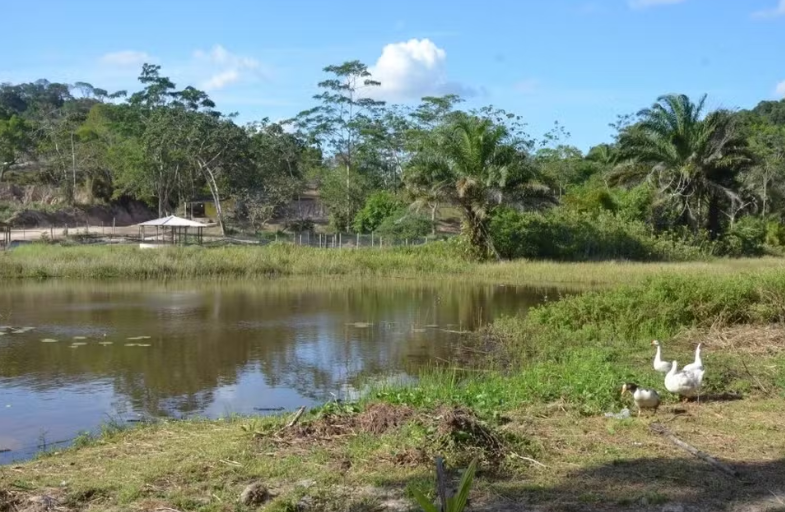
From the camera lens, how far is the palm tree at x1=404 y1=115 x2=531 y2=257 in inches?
1236

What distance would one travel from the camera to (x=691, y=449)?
645cm

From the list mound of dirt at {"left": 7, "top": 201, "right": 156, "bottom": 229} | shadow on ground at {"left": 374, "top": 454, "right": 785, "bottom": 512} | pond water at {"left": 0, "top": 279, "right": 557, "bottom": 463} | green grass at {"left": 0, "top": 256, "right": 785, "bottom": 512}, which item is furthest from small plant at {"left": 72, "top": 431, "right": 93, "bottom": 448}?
mound of dirt at {"left": 7, "top": 201, "right": 156, "bottom": 229}

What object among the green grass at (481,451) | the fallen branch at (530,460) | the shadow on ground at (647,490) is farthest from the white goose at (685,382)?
the fallen branch at (530,460)

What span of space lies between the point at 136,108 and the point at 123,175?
28.2 ft

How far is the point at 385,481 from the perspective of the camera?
19.0 ft

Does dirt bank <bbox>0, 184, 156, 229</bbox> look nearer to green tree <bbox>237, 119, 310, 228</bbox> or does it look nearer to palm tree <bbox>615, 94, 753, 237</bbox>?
green tree <bbox>237, 119, 310, 228</bbox>

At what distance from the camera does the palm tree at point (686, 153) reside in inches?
1379

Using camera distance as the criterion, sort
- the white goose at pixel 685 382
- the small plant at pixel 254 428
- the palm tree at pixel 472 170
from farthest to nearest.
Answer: the palm tree at pixel 472 170 → the white goose at pixel 685 382 → the small plant at pixel 254 428

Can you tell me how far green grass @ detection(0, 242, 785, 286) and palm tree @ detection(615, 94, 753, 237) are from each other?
491 centimetres

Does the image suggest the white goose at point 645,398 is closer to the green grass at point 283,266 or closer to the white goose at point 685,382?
the white goose at point 685,382

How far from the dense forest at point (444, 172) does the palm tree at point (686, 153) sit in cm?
6

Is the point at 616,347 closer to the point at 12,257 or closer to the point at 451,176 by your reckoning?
the point at 451,176

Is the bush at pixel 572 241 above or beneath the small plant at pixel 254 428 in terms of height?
above

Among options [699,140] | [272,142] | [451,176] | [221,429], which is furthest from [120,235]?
[221,429]
